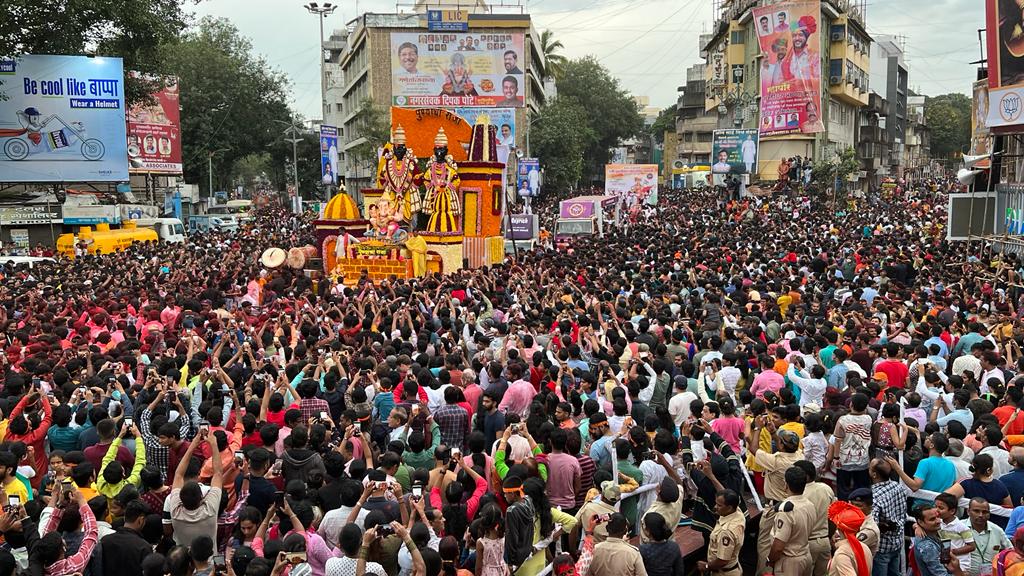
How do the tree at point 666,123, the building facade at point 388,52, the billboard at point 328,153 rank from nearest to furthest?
the billboard at point 328,153
the building facade at point 388,52
the tree at point 666,123

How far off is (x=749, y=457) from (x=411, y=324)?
586cm

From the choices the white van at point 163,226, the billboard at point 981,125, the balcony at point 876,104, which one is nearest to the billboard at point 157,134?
the white van at point 163,226

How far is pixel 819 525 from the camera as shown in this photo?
5.57m

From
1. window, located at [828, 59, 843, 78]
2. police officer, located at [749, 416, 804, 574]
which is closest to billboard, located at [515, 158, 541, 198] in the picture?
window, located at [828, 59, 843, 78]

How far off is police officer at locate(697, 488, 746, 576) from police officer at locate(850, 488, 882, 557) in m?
0.70

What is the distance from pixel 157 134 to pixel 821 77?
123ft

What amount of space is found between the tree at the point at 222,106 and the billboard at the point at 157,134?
30.9 feet

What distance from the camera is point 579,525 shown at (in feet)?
18.4

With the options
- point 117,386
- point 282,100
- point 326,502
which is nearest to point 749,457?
point 326,502

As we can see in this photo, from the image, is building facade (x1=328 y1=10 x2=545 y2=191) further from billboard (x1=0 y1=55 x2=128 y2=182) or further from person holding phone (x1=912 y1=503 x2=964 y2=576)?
person holding phone (x1=912 y1=503 x2=964 y2=576)

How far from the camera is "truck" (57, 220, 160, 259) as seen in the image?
27250 millimetres

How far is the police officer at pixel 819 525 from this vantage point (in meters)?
5.55

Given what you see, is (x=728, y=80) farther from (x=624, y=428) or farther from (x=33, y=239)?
(x=624, y=428)

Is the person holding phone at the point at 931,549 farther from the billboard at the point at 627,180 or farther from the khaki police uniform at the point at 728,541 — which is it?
the billboard at the point at 627,180
